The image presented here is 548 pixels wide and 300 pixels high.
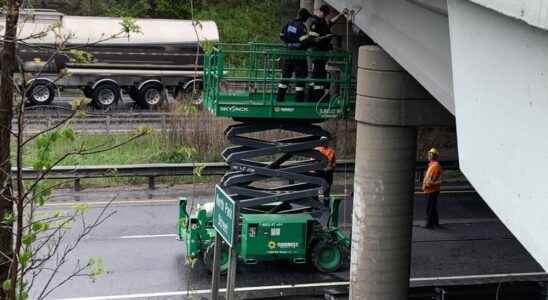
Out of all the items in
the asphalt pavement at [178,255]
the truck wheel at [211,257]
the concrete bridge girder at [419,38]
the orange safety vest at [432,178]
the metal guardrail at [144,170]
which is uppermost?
the concrete bridge girder at [419,38]

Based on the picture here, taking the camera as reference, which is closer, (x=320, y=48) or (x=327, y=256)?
(x=320, y=48)

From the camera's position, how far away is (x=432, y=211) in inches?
625

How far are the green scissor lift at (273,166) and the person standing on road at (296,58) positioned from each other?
0.37ft

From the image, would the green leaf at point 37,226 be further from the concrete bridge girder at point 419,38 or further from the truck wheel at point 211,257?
the truck wheel at point 211,257

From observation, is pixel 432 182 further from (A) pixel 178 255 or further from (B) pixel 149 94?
(B) pixel 149 94

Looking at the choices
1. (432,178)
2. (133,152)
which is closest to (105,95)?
(133,152)

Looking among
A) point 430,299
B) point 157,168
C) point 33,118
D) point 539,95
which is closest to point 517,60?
point 539,95

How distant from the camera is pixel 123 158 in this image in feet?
66.1

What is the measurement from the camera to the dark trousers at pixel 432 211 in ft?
51.3

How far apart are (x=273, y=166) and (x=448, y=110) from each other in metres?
5.03

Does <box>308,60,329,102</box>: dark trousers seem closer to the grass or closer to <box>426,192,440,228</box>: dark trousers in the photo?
<box>426,192,440,228</box>: dark trousers

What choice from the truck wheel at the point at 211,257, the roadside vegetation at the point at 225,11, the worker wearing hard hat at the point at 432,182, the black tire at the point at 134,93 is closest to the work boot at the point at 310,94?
the truck wheel at the point at 211,257

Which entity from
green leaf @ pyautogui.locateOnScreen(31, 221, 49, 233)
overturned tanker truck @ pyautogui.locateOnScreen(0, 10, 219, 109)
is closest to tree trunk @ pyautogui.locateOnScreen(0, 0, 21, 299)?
green leaf @ pyautogui.locateOnScreen(31, 221, 49, 233)

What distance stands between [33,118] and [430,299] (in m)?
14.7
